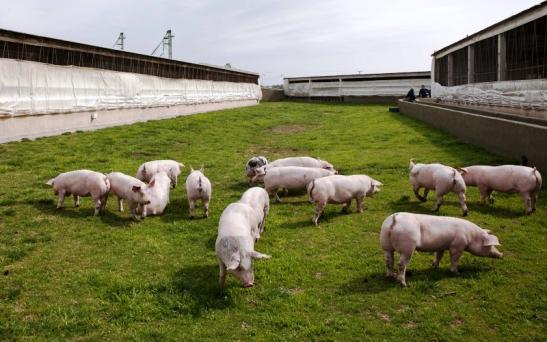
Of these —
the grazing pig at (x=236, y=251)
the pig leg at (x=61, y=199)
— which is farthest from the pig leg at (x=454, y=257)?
the pig leg at (x=61, y=199)

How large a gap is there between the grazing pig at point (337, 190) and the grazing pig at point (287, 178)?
4.34ft

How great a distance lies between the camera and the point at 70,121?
20.0 metres

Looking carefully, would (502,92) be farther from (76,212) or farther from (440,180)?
(76,212)

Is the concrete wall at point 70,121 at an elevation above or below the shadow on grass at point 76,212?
above

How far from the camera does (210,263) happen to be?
6926mm

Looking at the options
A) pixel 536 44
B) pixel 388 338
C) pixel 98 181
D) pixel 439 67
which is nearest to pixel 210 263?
pixel 388 338

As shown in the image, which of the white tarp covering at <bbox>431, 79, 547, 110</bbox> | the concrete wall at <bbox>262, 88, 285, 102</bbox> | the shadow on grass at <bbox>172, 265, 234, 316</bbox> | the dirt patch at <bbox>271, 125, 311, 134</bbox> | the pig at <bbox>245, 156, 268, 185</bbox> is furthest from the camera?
the concrete wall at <bbox>262, 88, 285, 102</bbox>

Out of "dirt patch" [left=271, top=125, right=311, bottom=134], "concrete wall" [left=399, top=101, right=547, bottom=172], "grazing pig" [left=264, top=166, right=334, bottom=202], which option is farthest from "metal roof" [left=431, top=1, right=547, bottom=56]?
"grazing pig" [left=264, top=166, right=334, bottom=202]

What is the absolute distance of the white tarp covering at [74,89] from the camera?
17.1 m

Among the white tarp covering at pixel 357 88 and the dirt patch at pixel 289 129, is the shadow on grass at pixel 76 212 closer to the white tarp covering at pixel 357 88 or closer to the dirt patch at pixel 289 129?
the dirt patch at pixel 289 129

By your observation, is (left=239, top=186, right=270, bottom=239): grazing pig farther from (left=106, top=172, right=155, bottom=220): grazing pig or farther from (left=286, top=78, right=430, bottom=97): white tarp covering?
(left=286, top=78, right=430, bottom=97): white tarp covering

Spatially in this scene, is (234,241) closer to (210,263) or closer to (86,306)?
(210,263)

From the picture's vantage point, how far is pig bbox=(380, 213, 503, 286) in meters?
6.14

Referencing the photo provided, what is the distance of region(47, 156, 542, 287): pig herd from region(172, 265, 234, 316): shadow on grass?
0.24 metres
